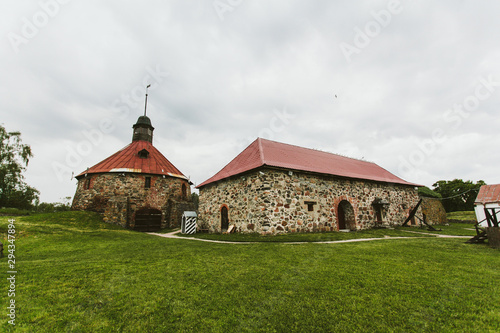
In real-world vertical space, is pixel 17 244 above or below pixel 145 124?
below

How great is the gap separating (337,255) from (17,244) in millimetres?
11789

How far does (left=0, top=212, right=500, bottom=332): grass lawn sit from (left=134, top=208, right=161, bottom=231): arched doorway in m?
14.6

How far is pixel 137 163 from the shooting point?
20.4 m

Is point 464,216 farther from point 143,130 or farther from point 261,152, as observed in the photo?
point 143,130

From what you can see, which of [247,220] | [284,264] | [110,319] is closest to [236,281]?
[284,264]

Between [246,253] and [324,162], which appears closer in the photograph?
[246,253]

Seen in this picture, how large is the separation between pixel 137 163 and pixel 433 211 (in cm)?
2940

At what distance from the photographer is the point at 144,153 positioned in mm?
21531

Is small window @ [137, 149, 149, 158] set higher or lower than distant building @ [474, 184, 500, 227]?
higher

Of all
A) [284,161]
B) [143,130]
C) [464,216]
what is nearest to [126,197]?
[143,130]

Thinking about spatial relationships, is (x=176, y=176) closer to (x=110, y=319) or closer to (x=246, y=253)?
(x=246, y=253)

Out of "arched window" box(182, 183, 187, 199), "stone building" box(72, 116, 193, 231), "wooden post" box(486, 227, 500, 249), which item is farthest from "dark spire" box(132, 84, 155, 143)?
"wooden post" box(486, 227, 500, 249)

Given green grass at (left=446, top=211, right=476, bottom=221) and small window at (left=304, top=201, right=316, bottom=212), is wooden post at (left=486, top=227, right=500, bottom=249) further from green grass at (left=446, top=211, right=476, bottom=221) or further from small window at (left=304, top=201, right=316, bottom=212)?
green grass at (left=446, top=211, right=476, bottom=221)

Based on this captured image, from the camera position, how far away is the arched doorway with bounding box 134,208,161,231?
18.9m
